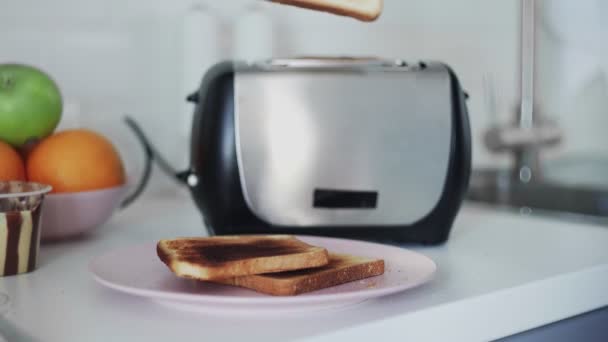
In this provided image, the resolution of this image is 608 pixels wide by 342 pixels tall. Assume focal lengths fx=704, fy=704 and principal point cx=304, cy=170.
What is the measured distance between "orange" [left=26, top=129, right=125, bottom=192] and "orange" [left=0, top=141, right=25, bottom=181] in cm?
2

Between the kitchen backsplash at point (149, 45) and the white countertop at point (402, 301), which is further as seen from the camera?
the kitchen backsplash at point (149, 45)

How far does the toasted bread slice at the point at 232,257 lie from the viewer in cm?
53

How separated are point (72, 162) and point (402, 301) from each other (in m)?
0.42

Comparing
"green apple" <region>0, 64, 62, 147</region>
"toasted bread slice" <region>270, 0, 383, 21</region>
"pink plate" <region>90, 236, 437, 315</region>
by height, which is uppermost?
"toasted bread slice" <region>270, 0, 383, 21</region>

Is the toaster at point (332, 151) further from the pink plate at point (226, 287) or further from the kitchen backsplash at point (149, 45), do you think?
the kitchen backsplash at point (149, 45)

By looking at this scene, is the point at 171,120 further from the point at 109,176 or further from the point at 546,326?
the point at 546,326

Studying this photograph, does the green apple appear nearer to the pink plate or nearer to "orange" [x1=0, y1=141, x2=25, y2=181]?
"orange" [x1=0, y1=141, x2=25, y2=181]

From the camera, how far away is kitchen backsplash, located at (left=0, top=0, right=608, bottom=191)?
1.05 m

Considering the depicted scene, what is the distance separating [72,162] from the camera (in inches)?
30.9

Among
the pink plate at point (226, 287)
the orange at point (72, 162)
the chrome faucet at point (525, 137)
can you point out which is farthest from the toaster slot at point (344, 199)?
the chrome faucet at point (525, 137)

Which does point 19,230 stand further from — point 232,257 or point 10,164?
point 232,257

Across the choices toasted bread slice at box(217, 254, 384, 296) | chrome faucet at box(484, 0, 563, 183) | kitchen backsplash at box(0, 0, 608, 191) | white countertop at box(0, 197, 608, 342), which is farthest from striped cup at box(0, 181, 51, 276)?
chrome faucet at box(484, 0, 563, 183)

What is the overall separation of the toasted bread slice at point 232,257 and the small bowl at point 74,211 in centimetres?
23

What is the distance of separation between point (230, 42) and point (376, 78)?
53cm
